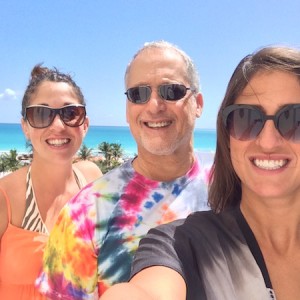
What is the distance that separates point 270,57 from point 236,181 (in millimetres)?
707

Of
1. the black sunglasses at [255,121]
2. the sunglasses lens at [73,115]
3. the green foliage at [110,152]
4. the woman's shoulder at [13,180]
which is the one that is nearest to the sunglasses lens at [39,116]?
the sunglasses lens at [73,115]

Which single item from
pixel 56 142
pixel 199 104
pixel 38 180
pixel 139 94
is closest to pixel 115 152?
pixel 38 180

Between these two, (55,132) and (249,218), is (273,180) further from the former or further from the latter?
(55,132)

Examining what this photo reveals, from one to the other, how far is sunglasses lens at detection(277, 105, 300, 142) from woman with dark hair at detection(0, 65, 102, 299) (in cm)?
230

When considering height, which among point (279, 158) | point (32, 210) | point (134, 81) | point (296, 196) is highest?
point (134, 81)

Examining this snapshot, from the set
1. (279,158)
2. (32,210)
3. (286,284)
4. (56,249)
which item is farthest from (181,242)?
(32,210)

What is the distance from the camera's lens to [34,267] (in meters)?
3.29

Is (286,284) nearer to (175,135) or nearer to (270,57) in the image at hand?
(270,57)

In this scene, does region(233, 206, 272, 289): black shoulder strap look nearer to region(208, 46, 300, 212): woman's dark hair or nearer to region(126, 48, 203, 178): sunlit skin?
region(208, 46, 300, 212): woman's dark hair

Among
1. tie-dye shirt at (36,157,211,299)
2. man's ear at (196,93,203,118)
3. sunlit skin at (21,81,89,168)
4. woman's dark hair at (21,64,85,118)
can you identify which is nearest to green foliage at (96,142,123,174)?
woman's dark hair at (21,64,85,118)

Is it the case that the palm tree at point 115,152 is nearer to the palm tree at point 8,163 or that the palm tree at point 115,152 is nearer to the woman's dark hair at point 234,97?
the palm tree at point 8,163

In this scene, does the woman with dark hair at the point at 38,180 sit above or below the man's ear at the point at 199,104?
below

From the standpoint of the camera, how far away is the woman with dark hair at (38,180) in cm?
332

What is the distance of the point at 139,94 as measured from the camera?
2.78 metres
